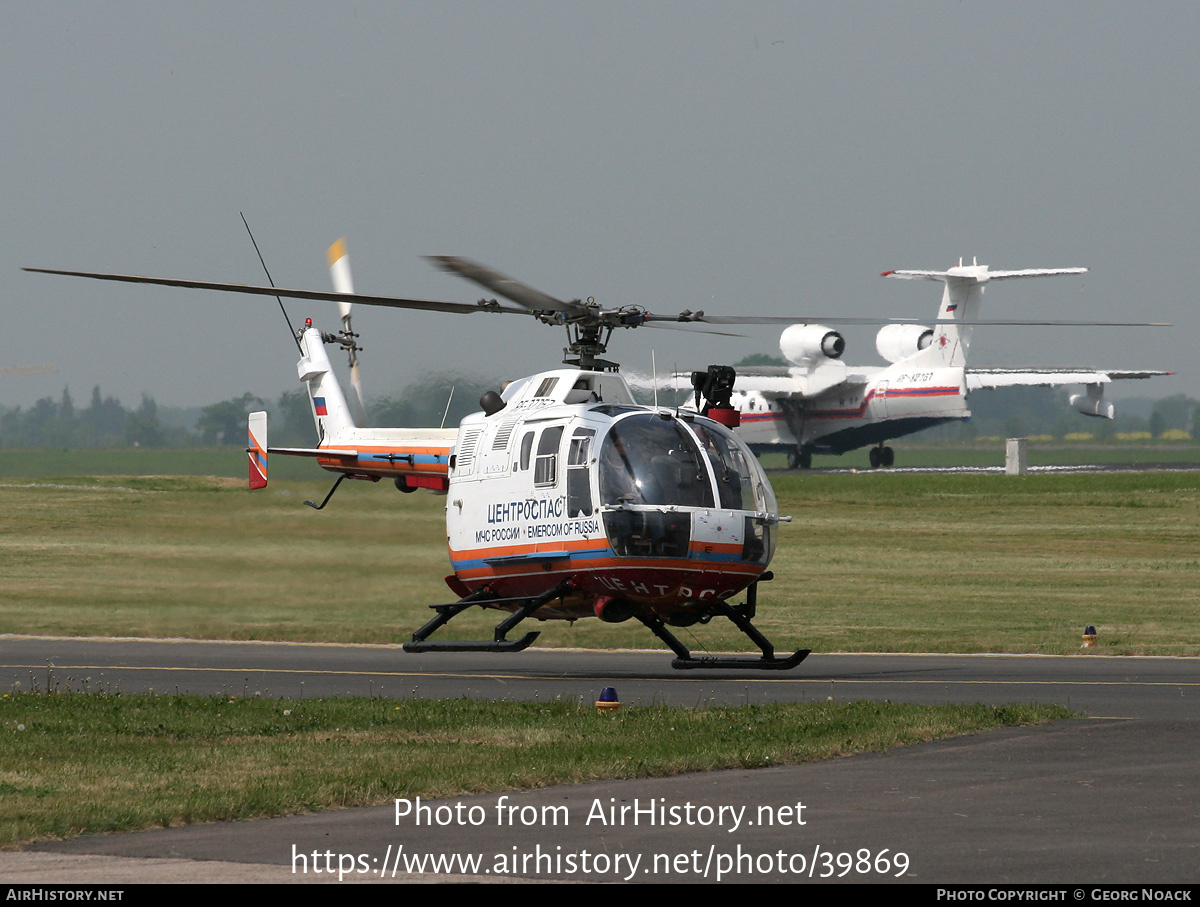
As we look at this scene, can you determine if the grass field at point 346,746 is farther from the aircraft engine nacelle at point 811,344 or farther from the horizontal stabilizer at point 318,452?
the aircraft engine nacelle at point 811,344

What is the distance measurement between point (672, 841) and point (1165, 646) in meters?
15.4

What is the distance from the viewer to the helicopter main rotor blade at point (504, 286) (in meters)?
15.2

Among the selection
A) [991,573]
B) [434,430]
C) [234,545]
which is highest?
[434,430]

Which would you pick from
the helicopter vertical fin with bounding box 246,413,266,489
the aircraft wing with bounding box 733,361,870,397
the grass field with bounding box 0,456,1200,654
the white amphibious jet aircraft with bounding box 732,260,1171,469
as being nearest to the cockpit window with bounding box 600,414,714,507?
the grass field with bounding box 0,456,1200,654

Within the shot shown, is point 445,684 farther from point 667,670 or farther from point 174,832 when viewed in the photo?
point 174,832

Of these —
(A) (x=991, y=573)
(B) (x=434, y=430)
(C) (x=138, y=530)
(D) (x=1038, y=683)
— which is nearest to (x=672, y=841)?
(D) (x=1038, y=683)

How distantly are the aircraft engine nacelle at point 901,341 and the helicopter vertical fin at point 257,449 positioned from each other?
50630 mm

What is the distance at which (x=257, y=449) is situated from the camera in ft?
80.0

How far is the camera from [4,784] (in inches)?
412

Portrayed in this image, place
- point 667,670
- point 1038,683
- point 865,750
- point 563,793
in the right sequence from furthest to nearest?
point 667,670 < point 1038,683 < point 865,750 < point 563,793

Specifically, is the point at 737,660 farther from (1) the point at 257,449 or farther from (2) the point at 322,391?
(2) the point at 322,391

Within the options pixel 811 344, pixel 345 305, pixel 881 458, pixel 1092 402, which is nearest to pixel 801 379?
pixel 811 344

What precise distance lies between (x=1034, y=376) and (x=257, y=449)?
175 feet

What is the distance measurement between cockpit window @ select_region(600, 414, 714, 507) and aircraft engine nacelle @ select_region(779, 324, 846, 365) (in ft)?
171
